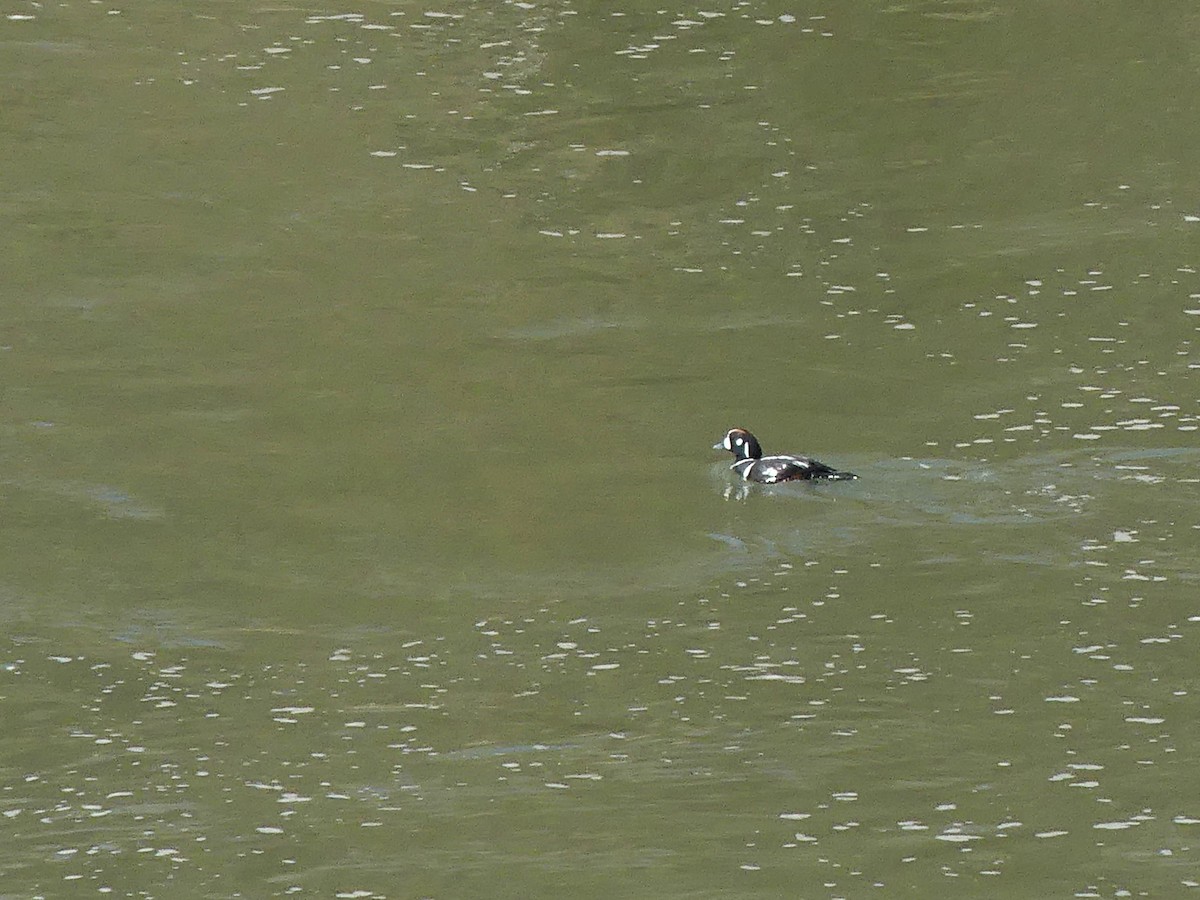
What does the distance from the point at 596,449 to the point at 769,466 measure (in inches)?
63.1

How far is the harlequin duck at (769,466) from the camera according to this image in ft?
50.2

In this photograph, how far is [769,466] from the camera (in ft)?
50.6

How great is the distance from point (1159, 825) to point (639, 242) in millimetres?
10850

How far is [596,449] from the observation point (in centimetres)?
1662

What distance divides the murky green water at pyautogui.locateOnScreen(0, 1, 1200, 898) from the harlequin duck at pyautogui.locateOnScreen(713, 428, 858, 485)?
26 cm

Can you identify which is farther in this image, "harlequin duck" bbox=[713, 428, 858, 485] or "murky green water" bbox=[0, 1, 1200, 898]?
"harlequin duck" bbox=[713, 428, 858, 485]

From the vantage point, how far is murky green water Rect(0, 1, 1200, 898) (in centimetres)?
1113

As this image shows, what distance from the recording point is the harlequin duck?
50.2ft

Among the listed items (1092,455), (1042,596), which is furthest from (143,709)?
(1092,455)

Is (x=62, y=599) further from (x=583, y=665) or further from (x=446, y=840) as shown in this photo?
(x=446, y=840)

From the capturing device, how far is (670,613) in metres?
13.6

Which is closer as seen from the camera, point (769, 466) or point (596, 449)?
A: point (769, 466)

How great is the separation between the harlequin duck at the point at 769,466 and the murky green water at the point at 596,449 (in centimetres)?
26

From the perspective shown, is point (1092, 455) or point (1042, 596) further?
point (1092, 455)
